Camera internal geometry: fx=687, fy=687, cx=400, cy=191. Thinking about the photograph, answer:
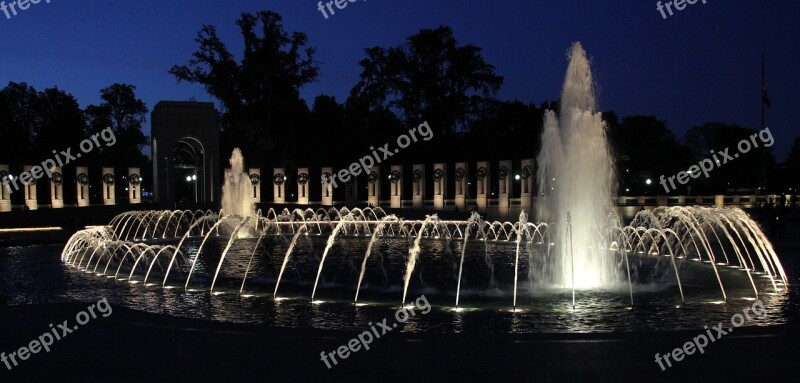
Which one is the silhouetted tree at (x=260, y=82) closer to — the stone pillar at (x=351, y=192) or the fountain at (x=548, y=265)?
the stone pillar at (x=351, y=192)

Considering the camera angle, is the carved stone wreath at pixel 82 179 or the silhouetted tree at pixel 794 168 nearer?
the carved stone wreath at pixel 82 179

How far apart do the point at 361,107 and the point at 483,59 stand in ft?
38.0

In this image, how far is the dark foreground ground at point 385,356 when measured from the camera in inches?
281

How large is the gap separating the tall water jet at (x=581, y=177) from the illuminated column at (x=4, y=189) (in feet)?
102

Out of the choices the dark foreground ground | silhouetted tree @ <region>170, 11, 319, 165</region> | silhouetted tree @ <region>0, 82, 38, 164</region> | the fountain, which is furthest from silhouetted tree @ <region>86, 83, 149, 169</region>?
the dark foreground ground

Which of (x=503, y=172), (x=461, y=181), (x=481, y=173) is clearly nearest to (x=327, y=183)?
(x=461, y=181)

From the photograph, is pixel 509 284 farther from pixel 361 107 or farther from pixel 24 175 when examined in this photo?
pixel 361 107

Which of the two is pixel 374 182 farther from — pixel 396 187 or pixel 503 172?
pixel 503 172

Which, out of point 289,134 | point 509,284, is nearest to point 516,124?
point 289,134

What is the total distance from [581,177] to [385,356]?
10081 mm

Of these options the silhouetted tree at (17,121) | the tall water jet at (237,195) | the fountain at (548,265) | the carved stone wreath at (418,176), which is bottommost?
the fountain at (548,265)

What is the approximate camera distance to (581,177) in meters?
16.6

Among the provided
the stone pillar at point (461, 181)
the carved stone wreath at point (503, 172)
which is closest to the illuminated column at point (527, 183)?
the carved stone wreath at point (503, 172)

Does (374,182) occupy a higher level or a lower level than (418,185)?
higher
